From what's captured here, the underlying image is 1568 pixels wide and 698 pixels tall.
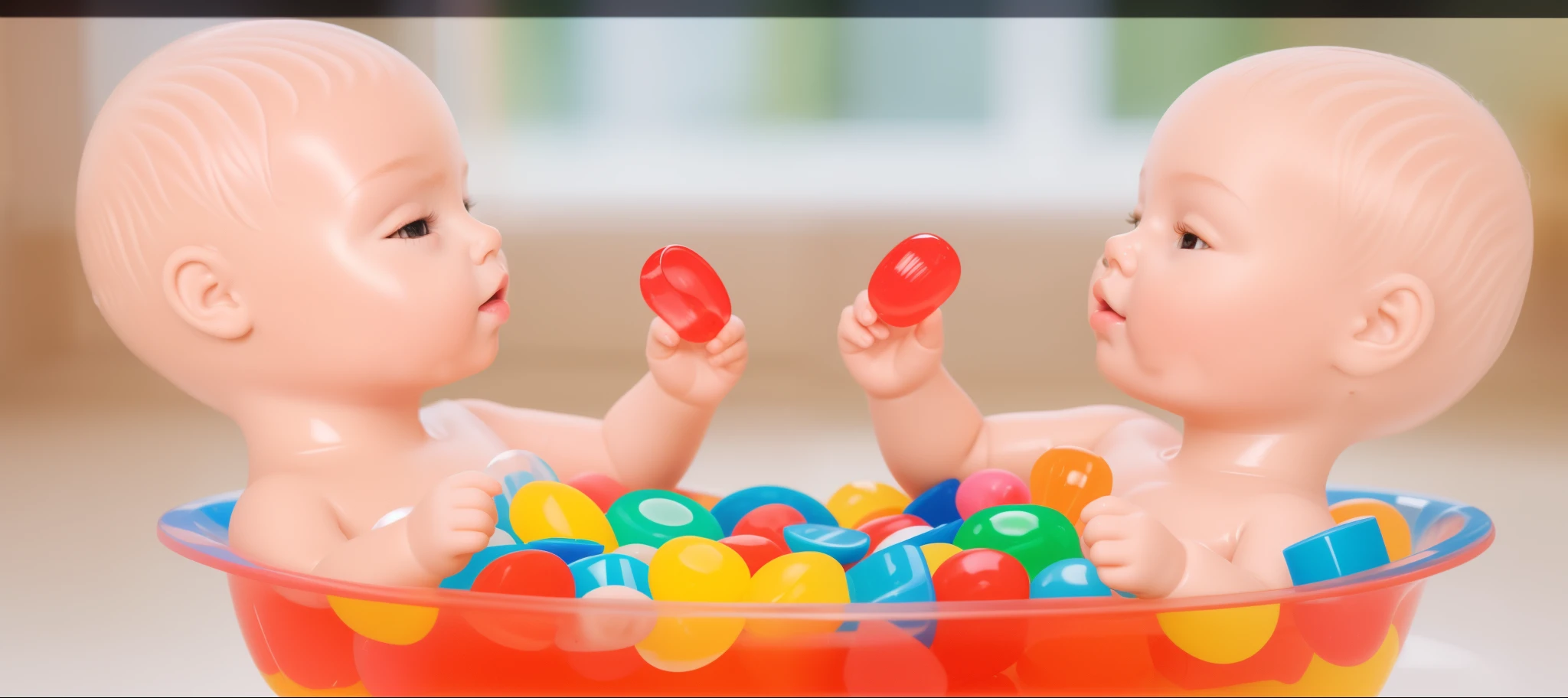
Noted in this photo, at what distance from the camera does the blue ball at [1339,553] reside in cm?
89

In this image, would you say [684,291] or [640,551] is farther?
[684,291]

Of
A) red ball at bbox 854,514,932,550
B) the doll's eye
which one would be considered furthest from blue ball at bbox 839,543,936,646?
the doll's eye

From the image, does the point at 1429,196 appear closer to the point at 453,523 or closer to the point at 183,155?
the point at 453,523

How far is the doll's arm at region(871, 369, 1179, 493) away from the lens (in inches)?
49.6

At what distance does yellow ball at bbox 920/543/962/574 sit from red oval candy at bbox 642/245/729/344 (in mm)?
276

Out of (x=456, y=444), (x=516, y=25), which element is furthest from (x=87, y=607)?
(x=516, y=25)

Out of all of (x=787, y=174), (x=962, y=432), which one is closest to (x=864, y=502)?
(x=962, y=432)

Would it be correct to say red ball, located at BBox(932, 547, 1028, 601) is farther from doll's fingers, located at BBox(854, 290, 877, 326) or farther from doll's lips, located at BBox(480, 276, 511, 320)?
doll's lips, located at BBox(480, 276, 511, 320)

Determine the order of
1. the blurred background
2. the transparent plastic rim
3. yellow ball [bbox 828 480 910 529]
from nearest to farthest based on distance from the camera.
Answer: the transparent plastic rim → yellow ball [bbox 828 480 910 529] → the blurred background

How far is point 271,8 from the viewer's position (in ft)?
10.5

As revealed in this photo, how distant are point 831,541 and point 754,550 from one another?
0.25ft

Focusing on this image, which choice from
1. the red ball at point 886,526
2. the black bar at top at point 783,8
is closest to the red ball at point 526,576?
the red ball at point 886,526

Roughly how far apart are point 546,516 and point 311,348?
0.21 meters

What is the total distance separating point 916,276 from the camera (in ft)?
3.63
